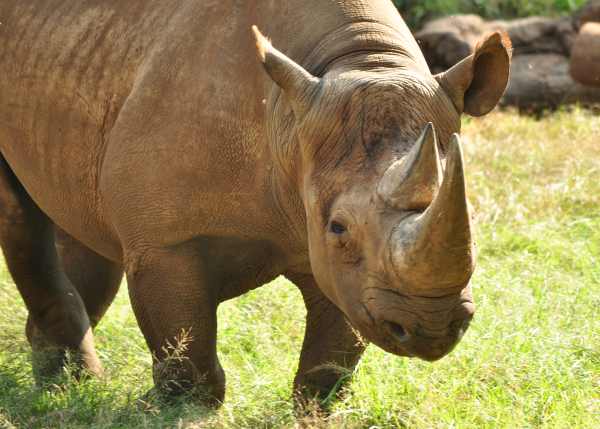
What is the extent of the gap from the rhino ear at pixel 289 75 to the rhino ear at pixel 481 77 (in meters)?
0.46

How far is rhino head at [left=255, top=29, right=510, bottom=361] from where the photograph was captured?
3.77 m

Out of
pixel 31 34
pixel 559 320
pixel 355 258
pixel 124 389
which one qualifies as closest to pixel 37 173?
pixel 31 34

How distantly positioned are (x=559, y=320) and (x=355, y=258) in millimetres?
2344

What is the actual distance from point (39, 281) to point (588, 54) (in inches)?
253

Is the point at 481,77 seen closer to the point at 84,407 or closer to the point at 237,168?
the point at 237,168

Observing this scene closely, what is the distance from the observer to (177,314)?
5008 mm

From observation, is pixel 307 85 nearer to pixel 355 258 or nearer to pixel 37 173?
pixel 355 258

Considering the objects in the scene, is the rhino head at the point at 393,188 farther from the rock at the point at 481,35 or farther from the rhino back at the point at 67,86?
the rock at the point at 481,35

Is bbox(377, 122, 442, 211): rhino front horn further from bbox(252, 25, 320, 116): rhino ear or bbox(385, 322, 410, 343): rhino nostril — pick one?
bbox(252, 25, 320, 116): rhino ear

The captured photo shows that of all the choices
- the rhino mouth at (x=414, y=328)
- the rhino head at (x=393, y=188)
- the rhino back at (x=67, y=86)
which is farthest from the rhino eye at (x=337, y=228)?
the rhino back at (x=67, y=86)

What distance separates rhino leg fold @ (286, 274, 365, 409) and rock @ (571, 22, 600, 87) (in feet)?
20.7

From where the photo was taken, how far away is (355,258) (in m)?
4.18

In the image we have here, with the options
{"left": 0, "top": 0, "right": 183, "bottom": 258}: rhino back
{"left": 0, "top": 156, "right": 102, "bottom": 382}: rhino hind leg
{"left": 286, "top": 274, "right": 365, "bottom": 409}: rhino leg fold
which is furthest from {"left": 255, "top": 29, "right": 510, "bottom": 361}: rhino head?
{"left": 0, "top": 156, "right": 102, "bottom": 382}: rhino hind leg

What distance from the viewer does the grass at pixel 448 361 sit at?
16.4ft
